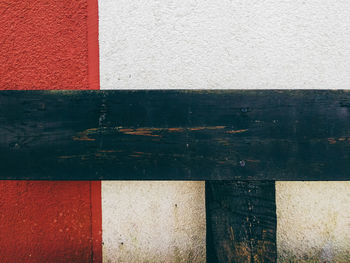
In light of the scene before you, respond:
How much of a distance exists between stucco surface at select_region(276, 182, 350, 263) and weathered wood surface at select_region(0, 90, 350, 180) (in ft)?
1.21

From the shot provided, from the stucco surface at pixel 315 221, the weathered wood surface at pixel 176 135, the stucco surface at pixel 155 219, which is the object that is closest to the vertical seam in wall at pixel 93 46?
the weathered wood surface at pixel 176 135

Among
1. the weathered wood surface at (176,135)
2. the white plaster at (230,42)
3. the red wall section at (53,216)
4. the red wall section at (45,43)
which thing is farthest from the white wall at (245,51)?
the red wall section at (53,216)

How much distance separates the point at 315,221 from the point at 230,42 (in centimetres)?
97

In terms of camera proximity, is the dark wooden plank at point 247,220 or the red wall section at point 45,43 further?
the red wall section at point 45,43

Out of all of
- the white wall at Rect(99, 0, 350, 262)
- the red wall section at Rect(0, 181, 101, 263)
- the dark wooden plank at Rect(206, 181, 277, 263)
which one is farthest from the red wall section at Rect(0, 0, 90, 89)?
the dark wooden plank at Rect(206, 181, 277, 263)

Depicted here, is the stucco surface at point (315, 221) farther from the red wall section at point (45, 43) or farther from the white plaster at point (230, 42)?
the red wall section at point (45, 43)

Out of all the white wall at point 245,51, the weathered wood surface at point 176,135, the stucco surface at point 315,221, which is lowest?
the stucco surface at point 315,221

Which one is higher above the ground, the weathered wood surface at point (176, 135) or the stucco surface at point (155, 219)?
the weathered wood surface at point (176, 135)

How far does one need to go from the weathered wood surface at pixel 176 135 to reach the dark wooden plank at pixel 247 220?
0.05 meters

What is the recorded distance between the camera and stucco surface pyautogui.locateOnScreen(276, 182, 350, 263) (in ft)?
3.83

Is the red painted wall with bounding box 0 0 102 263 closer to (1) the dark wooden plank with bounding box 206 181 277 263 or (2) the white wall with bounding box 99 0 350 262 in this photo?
(2) the white wall with bounding box 99 0 350 262

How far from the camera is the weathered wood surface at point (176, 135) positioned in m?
0.84

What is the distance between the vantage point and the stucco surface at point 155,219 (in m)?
1.17

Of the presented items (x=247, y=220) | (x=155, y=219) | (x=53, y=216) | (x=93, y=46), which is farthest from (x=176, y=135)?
(x=53, y=216)
